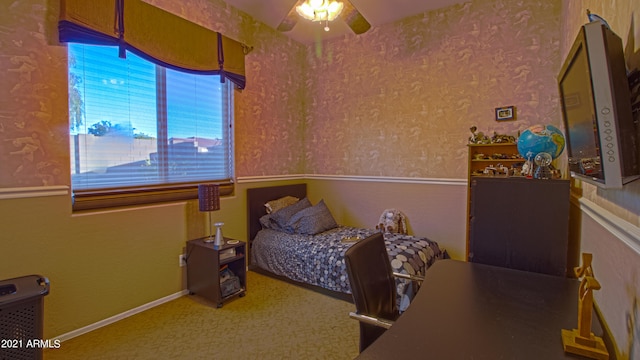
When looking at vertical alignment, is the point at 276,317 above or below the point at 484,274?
below

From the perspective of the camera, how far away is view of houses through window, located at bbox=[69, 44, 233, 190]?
95.6 inches

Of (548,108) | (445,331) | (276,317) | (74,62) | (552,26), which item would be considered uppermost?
(552,26)

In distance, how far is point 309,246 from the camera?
3230mm

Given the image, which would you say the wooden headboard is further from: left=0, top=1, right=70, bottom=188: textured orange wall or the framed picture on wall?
the framed picture on wall

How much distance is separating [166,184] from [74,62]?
118 centimetres

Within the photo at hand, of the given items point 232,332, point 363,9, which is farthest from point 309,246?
point 363,9

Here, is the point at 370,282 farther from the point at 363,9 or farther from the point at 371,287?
the point at 363,9

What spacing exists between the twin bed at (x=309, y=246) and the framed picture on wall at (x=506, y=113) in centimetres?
145

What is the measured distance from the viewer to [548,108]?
2967 mm

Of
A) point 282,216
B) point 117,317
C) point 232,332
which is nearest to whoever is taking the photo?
point 232,332

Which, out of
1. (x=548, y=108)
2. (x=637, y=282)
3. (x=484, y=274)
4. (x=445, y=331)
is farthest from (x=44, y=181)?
(x=548, y=108)

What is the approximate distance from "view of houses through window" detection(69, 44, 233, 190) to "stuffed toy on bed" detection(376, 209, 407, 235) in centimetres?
191

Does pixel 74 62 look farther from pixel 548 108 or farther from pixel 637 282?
pixel 548 108

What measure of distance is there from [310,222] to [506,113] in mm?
2325
